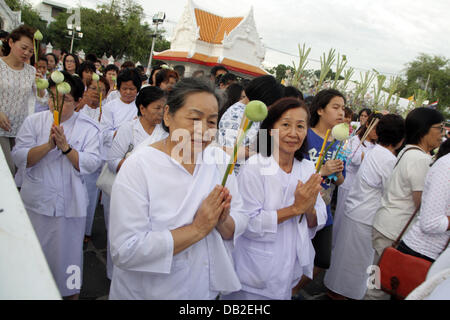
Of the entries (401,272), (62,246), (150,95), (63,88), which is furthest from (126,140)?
(401,272)

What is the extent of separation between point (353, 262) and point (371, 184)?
894 mm

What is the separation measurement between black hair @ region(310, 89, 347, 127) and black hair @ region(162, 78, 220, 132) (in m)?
1.73

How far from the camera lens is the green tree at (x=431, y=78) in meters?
43.3

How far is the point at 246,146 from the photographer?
101 inches

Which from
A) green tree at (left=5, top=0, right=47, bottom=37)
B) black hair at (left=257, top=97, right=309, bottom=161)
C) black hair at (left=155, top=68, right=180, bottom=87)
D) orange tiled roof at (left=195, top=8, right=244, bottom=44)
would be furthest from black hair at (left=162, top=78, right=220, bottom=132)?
green tree at (left=5, top=0, right=47, bottom=37)

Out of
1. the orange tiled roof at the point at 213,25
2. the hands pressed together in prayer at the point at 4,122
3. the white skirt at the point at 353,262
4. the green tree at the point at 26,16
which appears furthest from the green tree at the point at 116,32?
the white skirt at the point at 353,262

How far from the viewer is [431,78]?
4438cm

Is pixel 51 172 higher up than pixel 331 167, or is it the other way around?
pixel 331 167

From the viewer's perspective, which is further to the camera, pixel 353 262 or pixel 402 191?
pixel 353 262

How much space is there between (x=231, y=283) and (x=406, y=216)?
1840 millimetres

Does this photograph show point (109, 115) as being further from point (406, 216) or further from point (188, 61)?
point (188, 61)

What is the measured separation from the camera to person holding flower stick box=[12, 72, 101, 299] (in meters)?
2.49

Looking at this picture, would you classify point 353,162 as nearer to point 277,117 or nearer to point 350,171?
point 350,171
